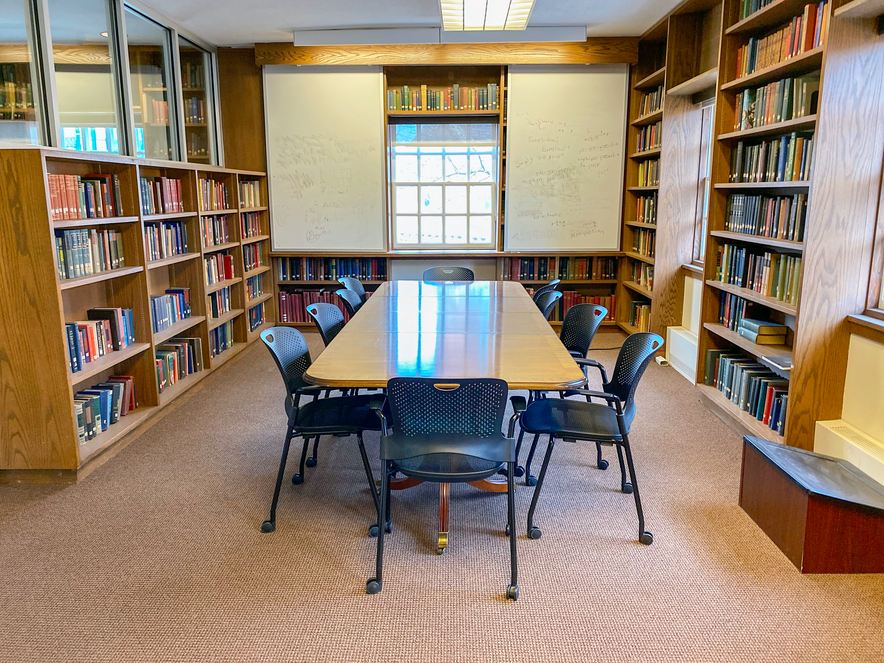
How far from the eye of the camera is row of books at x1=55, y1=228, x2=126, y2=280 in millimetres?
3412

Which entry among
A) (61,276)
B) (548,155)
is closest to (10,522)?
(61,276)

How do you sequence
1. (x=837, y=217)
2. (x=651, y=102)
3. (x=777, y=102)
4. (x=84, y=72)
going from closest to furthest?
1. (x=837, y=217)
2. (x=777, y=102)
3. (x=84, y=72)
4. (x=651, y=102)

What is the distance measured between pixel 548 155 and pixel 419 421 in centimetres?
496

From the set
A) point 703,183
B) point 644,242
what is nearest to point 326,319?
point 703,183

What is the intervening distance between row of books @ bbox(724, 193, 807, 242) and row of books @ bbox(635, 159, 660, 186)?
1.48 meters

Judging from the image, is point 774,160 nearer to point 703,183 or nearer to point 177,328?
point 703,183

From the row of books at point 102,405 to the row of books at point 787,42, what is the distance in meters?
4.31

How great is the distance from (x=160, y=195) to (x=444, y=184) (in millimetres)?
3362

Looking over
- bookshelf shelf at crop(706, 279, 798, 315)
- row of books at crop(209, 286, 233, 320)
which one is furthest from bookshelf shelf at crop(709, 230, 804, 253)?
row of books at crop(209, 286, 233, 320)

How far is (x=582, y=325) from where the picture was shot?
387cm

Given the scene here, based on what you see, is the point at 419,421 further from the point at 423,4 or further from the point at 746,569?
the point at 423,4

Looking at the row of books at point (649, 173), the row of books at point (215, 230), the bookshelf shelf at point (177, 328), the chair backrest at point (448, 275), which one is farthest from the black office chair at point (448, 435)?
the row of books at point (649, 173)

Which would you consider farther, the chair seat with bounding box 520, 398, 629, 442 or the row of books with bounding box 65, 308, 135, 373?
the row of books with bounding box 65, 308, 135, 373

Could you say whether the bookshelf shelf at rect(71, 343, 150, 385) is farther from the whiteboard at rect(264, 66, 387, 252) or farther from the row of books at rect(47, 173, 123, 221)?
the whiteboard at rect(264, 66, 387, 252)
